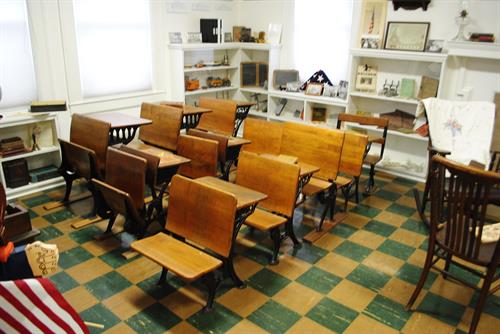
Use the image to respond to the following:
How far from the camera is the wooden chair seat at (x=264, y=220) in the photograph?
3.08 m

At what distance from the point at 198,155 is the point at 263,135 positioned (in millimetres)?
931

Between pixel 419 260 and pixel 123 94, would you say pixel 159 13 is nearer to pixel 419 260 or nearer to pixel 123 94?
pixel 123 94

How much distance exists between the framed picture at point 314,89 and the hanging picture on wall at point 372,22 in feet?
2.74

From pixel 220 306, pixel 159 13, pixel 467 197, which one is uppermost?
pixel 159 13

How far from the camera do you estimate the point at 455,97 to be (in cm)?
496

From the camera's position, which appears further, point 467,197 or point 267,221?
point 267,221

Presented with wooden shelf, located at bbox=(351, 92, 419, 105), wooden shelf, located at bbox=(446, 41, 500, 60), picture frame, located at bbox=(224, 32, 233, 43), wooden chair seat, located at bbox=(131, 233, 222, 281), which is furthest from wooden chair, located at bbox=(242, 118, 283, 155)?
picture frame, located at bbox=(224, 32, 233, 43)

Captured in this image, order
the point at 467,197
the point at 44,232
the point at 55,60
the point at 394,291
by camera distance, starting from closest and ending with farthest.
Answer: the point at 467,197, the point at 394,291, the point at 44,232, the point at 55,60

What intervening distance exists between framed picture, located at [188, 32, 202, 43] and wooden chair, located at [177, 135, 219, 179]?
2.77m

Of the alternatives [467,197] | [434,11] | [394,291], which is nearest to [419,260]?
[394,291]

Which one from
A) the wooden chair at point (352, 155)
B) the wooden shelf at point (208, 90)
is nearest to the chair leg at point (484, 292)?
the wooden chair at point (352, 155)

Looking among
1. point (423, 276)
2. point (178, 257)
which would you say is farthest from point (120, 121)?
point (423, 276)

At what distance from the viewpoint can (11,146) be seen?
14.5 feet

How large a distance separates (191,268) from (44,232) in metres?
1.93
